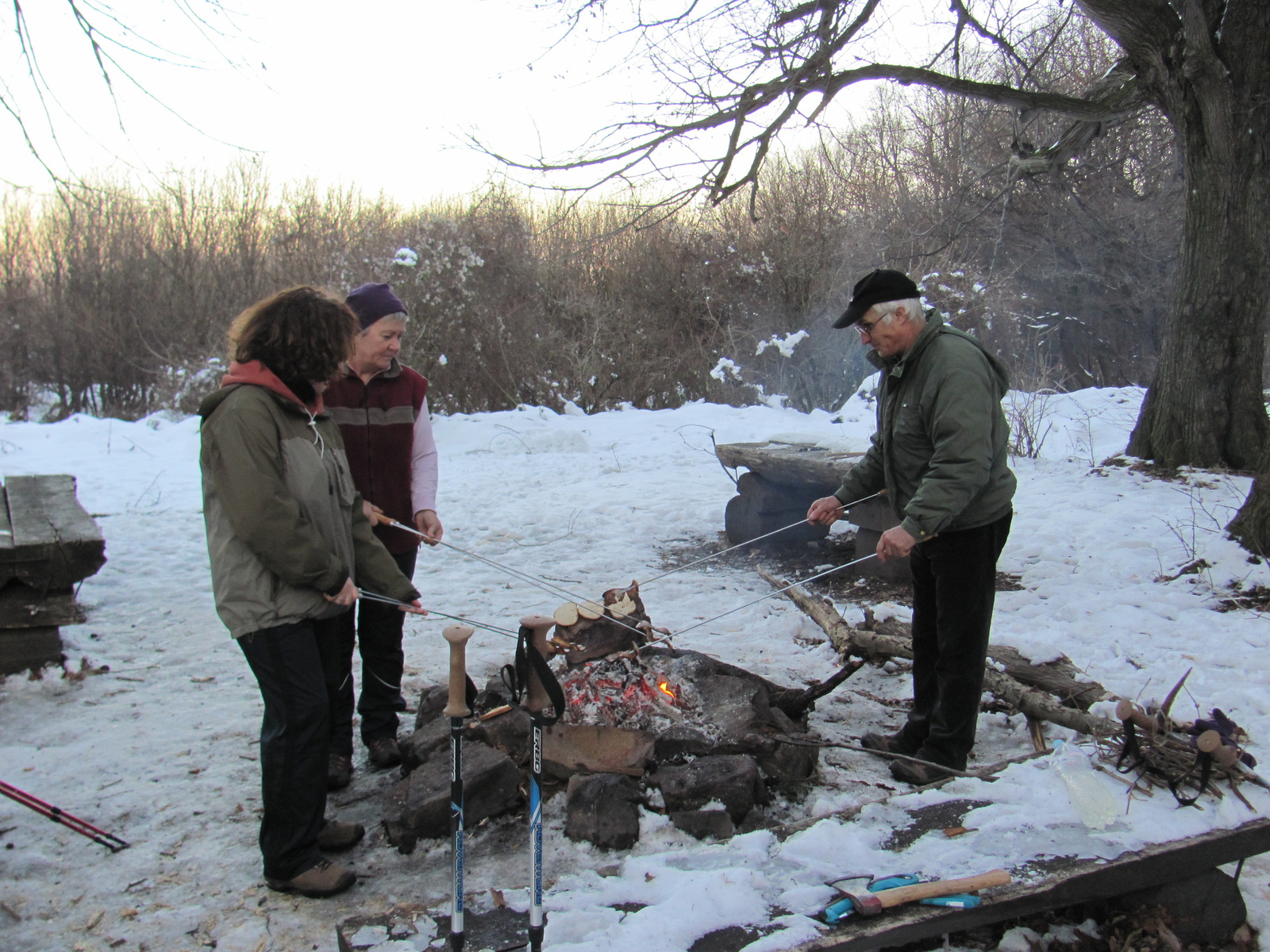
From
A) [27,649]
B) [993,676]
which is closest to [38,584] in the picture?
[27,649]

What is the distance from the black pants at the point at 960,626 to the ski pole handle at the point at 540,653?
→ 1.74 meters

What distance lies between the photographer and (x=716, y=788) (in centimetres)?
331

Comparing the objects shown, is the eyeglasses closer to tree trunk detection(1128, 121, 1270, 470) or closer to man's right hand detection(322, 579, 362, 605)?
man's right hand detection(322, 579, 362, 605)

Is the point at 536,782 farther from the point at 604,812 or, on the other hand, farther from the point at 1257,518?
the point at 1257,518

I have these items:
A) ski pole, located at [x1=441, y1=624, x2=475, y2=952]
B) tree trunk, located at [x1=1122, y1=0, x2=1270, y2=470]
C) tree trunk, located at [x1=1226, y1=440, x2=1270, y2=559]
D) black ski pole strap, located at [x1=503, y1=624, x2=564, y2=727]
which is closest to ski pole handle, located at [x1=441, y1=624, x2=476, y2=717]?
ski pole, located at [x1=441, y1=624, x2=475, y2=952]

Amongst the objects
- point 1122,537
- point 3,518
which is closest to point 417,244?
point 3,518

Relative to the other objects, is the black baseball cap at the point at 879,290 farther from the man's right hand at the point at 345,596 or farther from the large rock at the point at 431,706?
the large rock at the point at 431,706

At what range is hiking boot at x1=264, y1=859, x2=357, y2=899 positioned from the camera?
2.88m

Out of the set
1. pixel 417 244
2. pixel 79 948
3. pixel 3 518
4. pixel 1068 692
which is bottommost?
pixel 79 948

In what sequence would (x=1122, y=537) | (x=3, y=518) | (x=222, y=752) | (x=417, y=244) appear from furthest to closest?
(x=417, y=244), (x=1122, y=537), (x=3, y=518), (x=222, y=752)

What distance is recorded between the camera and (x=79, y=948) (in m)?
2.64

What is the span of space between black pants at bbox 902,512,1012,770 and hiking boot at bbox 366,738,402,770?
2.18 meters

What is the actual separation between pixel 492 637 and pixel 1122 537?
15.0 ft

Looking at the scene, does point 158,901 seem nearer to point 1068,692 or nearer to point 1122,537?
point 1068,692
